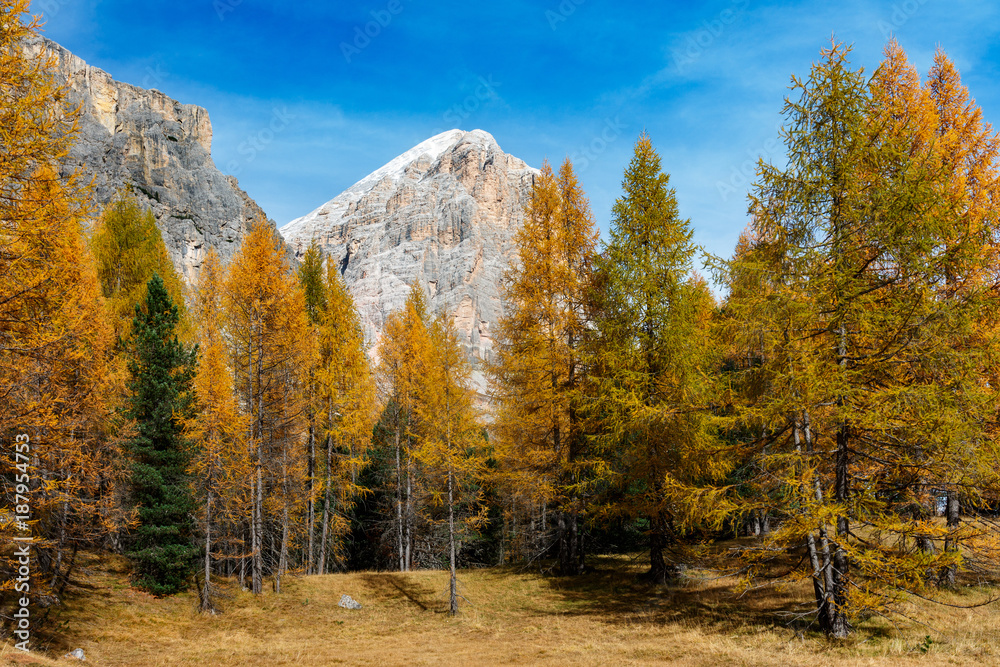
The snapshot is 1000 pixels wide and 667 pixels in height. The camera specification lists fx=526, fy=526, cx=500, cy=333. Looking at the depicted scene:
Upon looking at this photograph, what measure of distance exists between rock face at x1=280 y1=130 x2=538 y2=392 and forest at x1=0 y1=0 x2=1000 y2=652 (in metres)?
87.5

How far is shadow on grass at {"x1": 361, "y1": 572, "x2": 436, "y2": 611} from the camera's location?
1717 cm

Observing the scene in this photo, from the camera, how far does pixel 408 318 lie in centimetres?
2186

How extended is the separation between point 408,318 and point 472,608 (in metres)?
11.2

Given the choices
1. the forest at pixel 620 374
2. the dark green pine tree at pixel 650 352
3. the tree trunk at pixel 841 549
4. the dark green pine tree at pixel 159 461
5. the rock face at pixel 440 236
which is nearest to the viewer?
the forest at pixel 620 374

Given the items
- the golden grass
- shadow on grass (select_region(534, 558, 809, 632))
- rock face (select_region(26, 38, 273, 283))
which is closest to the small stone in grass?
the golden grass

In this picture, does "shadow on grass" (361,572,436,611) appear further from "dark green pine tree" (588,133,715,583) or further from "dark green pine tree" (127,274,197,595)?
"dark green pine tree" (588,133,715,583)

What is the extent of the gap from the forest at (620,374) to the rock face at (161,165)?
5757 cm

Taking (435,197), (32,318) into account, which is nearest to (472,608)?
(32,318)

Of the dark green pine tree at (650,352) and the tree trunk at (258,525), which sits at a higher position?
the dark green pine tree at (650,352)

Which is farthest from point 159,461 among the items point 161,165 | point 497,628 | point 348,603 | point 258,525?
point 161,165

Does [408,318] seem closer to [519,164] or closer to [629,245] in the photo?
[629,245]

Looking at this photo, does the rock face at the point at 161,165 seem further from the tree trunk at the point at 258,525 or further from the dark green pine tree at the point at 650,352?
the dark green pine tree at the point at 650,352

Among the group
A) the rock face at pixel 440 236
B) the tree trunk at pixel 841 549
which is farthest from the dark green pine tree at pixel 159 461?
the rock face at pixel 440 236

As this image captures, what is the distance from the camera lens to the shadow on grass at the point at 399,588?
56.3ft
